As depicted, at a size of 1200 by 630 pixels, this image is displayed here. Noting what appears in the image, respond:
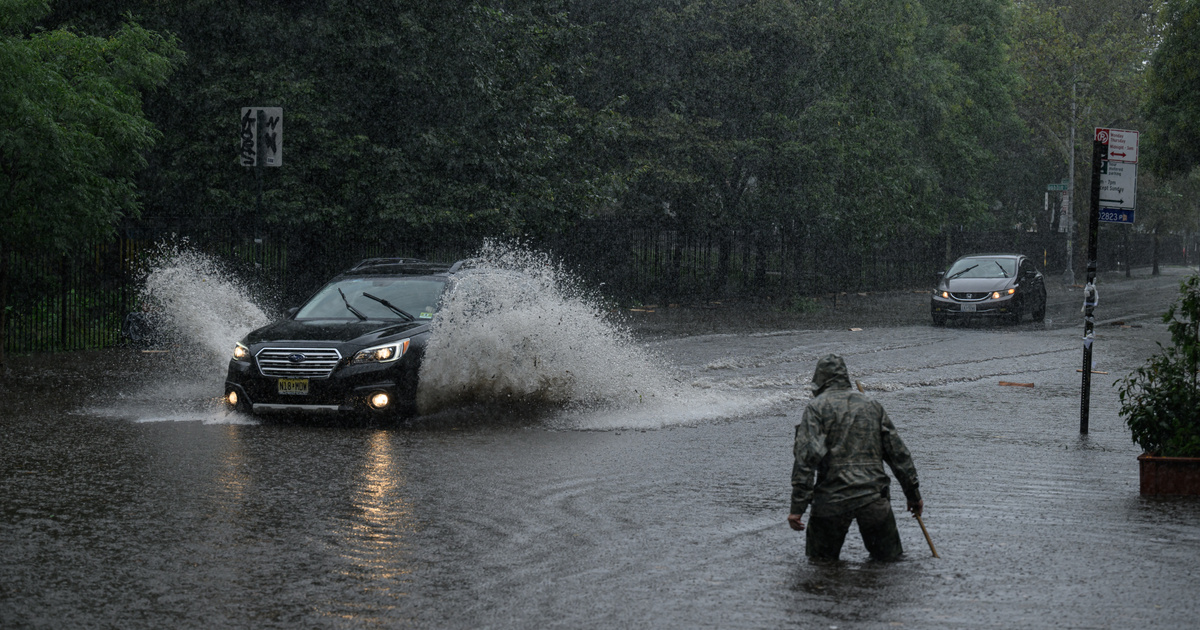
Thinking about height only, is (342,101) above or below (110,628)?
above

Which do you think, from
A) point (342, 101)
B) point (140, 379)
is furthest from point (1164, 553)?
point (342, 101)

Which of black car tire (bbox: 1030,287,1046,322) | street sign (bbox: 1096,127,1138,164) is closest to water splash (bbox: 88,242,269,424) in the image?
street sign (bbox: 1096,127,1138,164)

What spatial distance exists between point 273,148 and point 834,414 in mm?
14413

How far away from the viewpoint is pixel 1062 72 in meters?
50.1

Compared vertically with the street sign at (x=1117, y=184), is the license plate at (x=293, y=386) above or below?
below

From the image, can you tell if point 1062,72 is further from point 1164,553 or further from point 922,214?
point 1164,553

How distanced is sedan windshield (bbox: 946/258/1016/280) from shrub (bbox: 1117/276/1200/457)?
20551 millimetres

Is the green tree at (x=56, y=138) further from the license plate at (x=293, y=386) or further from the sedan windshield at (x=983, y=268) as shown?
the sedan windshield at (x=983, y=268)

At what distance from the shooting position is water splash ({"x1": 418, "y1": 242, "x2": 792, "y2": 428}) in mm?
12953

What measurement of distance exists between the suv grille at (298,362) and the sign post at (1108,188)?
7.28 metres

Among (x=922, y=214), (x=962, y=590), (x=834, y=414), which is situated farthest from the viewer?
(x=922, y=214)

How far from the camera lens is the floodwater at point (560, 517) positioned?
20.1ft

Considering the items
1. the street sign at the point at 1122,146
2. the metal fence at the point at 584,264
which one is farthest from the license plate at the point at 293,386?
the metal fence at the point at 584,264

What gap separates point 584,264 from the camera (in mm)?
31578
